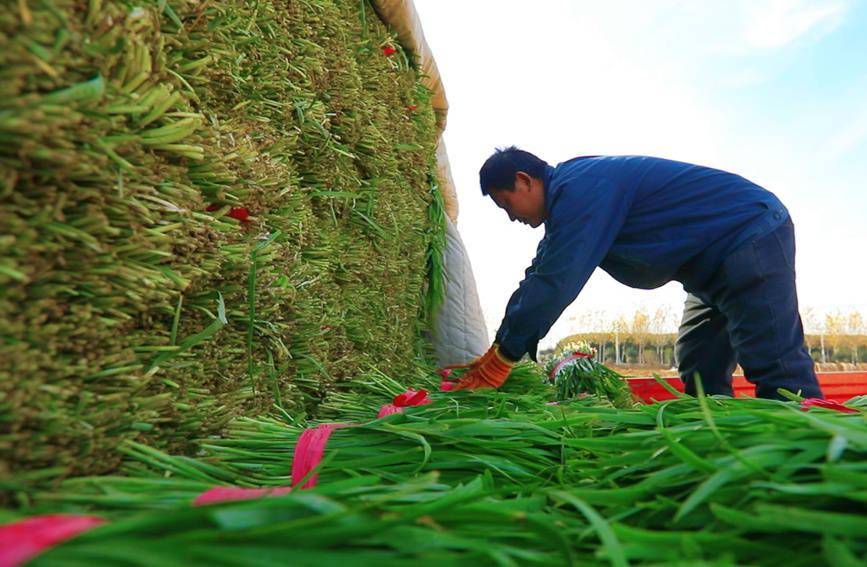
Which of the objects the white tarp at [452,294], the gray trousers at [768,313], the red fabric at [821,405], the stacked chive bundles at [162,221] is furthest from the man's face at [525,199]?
the red fabric at [821,405]

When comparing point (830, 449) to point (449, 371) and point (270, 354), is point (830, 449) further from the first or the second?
point (449, 371)

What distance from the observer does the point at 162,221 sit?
819 mm

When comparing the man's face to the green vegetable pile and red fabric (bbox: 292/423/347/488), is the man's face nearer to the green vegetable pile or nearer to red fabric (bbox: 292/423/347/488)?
the green vegetable pile

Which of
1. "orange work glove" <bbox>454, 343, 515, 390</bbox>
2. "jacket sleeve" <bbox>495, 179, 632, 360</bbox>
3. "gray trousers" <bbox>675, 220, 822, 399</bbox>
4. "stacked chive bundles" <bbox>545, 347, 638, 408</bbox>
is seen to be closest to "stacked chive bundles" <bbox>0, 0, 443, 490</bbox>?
"orange work glove" <bbox>454, 343, 515, 390</bbox>

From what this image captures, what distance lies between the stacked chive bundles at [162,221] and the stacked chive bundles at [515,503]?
104mm

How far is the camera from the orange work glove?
94.7 inches

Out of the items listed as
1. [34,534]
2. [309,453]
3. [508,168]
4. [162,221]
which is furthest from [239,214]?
[508,168]

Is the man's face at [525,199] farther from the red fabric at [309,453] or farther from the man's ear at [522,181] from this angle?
the red fabric at [309,453]

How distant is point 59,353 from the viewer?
0.69m

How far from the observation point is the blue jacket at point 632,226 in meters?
2.41

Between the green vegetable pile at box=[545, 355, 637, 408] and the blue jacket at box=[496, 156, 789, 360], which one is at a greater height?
the blue jacket at box=[496, 156, 789, 360]

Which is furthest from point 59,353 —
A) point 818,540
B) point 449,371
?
point 449,371

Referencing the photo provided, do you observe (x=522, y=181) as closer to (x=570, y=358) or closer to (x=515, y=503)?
(x=570, y=358)

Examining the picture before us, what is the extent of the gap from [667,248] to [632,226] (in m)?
0.18
